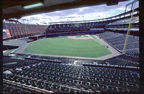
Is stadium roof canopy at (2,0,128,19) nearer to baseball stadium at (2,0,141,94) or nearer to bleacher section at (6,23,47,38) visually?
baseball stadium at (2,0,141,94)

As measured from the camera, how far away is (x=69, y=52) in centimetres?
2050

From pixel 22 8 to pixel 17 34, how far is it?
34.0 m

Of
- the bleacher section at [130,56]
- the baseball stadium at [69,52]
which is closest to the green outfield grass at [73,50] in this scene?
the baseball stadium at [69,52]

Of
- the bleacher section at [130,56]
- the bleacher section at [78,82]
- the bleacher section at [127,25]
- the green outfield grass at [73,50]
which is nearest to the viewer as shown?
the bleacher section at [78,82]

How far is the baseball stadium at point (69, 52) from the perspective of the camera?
4148 mm

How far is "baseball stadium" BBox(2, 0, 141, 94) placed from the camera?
13.6 ft

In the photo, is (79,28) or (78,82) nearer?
(78,82)

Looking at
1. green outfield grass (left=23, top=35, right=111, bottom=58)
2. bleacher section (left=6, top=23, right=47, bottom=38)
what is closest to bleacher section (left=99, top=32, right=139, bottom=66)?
green outfield grass (left=23, top=35, right=111, bottom=58)

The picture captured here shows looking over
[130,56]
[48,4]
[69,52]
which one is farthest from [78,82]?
[69,52]

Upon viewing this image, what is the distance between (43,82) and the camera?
21.8 ft

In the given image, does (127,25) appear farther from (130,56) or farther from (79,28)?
(79,28)

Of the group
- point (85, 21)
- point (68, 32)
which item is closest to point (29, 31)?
point (68, 32)

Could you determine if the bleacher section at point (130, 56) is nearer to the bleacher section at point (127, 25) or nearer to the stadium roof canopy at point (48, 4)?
the bleacher section at point (127, 25)

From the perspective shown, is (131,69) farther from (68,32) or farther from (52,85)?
(68,32)
